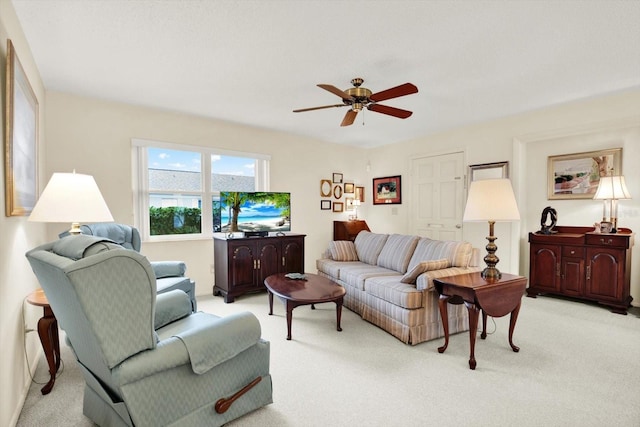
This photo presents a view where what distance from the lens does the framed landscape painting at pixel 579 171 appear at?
12.5 feet

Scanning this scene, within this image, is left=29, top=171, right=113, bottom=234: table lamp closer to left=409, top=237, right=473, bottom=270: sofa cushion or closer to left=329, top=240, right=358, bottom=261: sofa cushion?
left=329, top=240, right=358, bottom=261: sofa cushion

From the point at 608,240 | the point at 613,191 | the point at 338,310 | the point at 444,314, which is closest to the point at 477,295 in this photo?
the point at 444,314

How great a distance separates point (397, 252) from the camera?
3.64 metres


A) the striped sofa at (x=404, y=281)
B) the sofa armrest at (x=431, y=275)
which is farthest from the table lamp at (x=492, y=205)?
the striped sofa at (x=404, y=281)

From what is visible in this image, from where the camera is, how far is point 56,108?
3273 millimetres

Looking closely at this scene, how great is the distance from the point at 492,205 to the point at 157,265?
10.0 ft

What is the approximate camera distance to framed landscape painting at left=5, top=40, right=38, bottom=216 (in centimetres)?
168

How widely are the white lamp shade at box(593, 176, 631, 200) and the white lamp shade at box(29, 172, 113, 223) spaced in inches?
194

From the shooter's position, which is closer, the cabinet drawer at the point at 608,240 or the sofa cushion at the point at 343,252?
the cabinet drawer at the point at 608,240

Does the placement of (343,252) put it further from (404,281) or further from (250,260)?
(404,281)

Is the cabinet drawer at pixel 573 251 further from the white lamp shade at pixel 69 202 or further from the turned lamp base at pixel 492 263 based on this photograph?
the white lamp shade at pixel 69 202

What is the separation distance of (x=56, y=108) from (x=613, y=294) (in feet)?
21.0

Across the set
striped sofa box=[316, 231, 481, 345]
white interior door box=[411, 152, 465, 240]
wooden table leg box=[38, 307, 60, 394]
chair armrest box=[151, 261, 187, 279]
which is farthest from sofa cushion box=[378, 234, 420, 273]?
wooden table leg box=[38, 307, 60, 394]

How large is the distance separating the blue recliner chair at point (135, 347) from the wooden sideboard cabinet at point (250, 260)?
2.19 metres
